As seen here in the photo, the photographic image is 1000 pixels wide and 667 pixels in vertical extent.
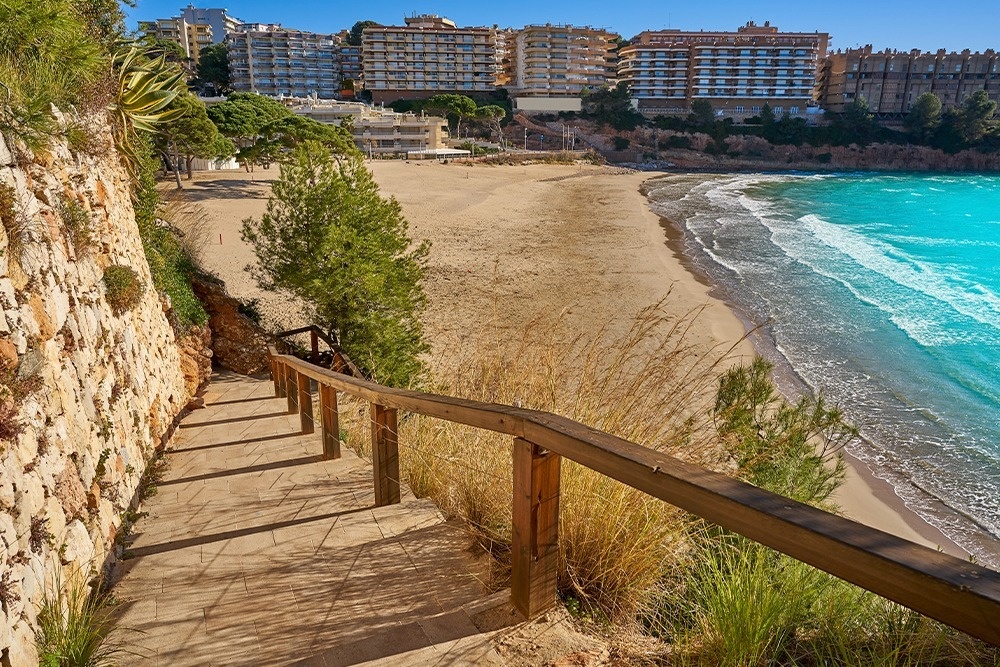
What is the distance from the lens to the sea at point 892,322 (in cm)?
981

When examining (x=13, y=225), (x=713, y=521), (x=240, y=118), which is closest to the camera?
(x=713, y=521)

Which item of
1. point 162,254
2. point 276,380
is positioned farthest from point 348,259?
point 276,380

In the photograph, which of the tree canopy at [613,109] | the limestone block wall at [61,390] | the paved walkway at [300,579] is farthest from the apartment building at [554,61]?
the paved walkway at [300,579]

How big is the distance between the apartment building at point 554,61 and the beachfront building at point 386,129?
1216 inches

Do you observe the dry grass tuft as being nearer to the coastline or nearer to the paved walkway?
the paved walkway

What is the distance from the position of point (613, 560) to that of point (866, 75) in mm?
116898

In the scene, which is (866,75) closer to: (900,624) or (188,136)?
(188,136)

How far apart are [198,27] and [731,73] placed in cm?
8816

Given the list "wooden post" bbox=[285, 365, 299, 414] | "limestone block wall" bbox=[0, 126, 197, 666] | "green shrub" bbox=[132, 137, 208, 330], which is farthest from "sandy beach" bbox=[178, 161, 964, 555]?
"green shrub" bbox=[132, 137, 208, 330]

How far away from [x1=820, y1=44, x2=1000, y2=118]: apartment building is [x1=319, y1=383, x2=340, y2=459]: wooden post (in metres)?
111

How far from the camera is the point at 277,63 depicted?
99.4 meters

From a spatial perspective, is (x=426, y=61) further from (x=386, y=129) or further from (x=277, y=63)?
(x=386, y=129)

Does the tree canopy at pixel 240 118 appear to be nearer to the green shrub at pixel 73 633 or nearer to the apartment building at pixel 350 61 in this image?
the green shrub at pixel 73 633

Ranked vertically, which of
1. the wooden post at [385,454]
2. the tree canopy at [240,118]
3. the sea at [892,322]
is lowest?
the sea at [892,322]
